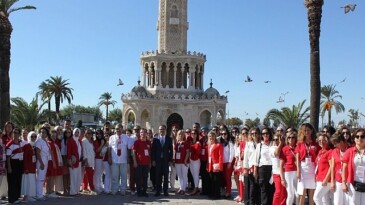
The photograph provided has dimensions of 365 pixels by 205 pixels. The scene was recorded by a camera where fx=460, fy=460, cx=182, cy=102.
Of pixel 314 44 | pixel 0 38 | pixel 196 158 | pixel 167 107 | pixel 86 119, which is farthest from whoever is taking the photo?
pixel 86 119

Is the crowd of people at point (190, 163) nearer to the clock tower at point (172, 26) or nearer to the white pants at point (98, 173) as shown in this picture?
the white pants at point (98, 173)

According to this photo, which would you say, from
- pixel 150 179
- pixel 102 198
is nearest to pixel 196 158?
pixel 150 179

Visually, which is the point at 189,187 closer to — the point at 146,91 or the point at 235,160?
the point at 235,160

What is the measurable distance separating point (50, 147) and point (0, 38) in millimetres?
11783

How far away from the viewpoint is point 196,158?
46.1 ft

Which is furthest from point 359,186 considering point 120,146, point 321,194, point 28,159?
point 28,159

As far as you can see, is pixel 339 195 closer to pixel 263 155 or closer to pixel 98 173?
pixel 263 155

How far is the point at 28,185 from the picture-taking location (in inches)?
491

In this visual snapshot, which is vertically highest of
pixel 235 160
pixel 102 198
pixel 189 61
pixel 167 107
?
pixel 189 61

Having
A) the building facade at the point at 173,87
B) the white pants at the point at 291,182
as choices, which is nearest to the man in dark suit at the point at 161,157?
the white pants at the point at 291,182

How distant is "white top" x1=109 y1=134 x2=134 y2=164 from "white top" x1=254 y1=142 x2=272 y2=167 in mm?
4593

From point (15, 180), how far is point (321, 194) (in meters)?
7.76

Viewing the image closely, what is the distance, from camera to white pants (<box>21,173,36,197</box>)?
40.9 feet

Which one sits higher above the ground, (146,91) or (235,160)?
(146,91)
